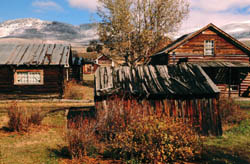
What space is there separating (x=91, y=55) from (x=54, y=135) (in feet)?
159

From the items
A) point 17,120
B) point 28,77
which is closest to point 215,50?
point 28,77

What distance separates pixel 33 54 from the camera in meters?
19.5

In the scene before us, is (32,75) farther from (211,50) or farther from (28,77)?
(211,50)

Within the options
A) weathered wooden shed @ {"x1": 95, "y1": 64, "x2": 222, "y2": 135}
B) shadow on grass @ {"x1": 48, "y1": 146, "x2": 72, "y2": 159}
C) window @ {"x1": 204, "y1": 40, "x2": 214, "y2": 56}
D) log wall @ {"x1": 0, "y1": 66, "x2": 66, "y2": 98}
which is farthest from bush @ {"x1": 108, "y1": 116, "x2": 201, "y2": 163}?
window @ {"x1": 204, "y1": 40, "x2": 214, "y2": 56}

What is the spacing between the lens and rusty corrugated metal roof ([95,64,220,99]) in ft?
35.3

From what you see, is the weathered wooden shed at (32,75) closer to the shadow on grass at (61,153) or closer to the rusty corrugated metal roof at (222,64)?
the shadow on grass at (61,153)

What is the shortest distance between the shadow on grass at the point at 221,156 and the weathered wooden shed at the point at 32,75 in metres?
13.3

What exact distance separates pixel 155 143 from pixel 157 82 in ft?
15.6

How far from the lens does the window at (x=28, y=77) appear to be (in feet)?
62.3

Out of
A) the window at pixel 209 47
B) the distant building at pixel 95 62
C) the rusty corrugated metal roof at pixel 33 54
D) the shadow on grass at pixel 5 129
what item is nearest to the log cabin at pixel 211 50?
the window at pixel 209 47

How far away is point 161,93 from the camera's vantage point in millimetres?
10656

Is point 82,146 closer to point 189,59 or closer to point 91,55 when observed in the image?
point 189,59

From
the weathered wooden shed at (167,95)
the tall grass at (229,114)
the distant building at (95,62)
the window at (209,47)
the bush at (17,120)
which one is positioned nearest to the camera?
the weathered wooden shed at (167,95)

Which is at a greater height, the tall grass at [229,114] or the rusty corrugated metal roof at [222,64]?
the rusty corrugated metal roof at [222,64]
